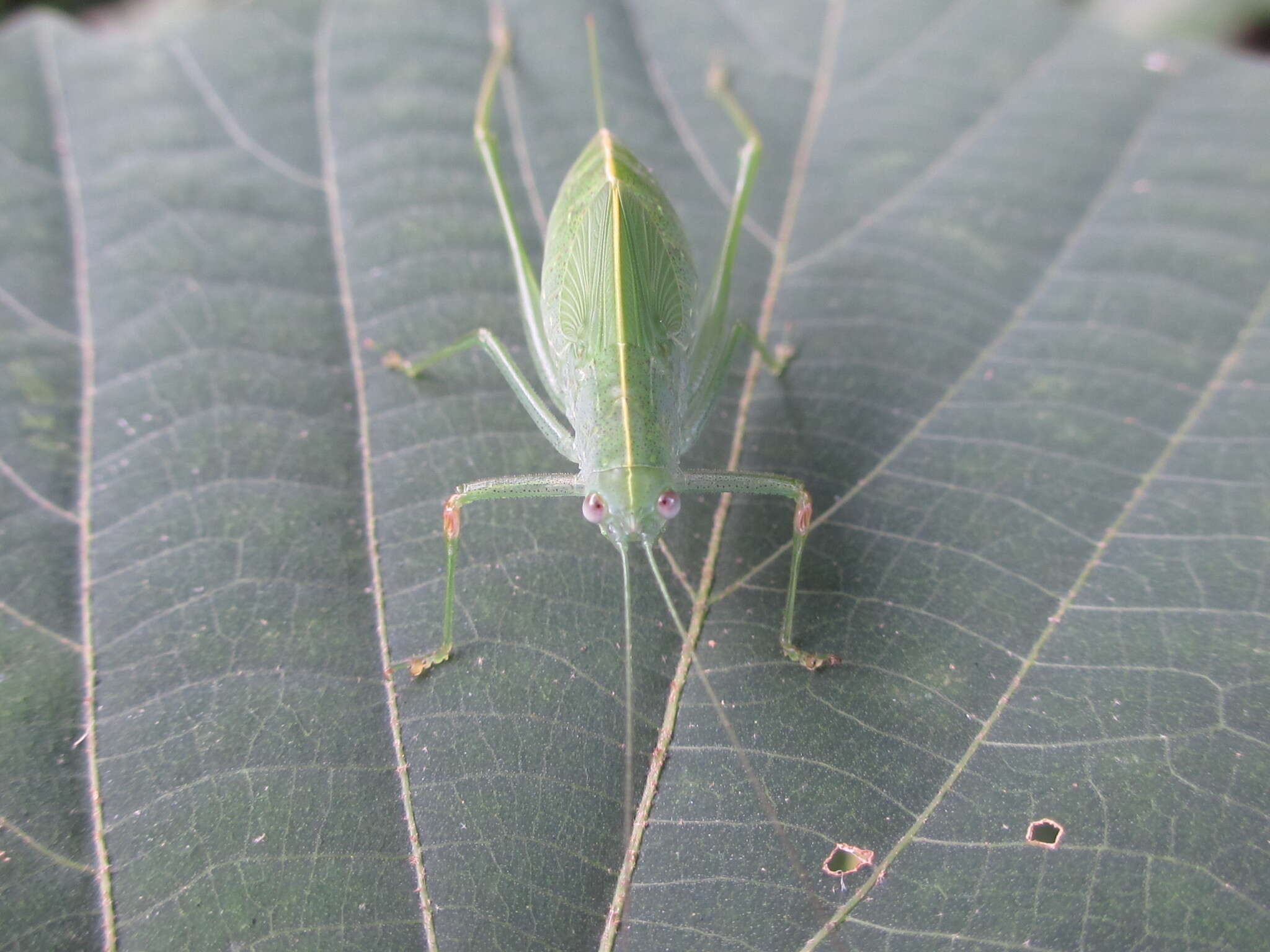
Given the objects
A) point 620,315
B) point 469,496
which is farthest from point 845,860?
point 620,315

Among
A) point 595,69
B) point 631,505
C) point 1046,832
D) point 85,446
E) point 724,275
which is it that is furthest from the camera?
point 595,69

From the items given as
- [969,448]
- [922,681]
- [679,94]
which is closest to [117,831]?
[922,681]

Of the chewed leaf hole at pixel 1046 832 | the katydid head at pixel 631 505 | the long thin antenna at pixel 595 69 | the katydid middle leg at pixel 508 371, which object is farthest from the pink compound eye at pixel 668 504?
the long thin antenna at pixel 595 69

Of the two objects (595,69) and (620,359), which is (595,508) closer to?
(620,359)

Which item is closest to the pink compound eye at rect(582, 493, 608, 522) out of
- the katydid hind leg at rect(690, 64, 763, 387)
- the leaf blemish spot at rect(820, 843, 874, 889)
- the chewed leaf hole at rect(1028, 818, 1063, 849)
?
the katydid hind leg at rect(690, 64, 763, 387)

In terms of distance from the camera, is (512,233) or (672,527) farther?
(512,233)

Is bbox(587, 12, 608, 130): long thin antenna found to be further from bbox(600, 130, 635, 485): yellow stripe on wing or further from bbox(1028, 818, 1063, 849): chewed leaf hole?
bbox(1028, 818, 1063, 849): chewed leaf hole

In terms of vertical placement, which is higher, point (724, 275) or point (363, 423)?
point (724, 275)
